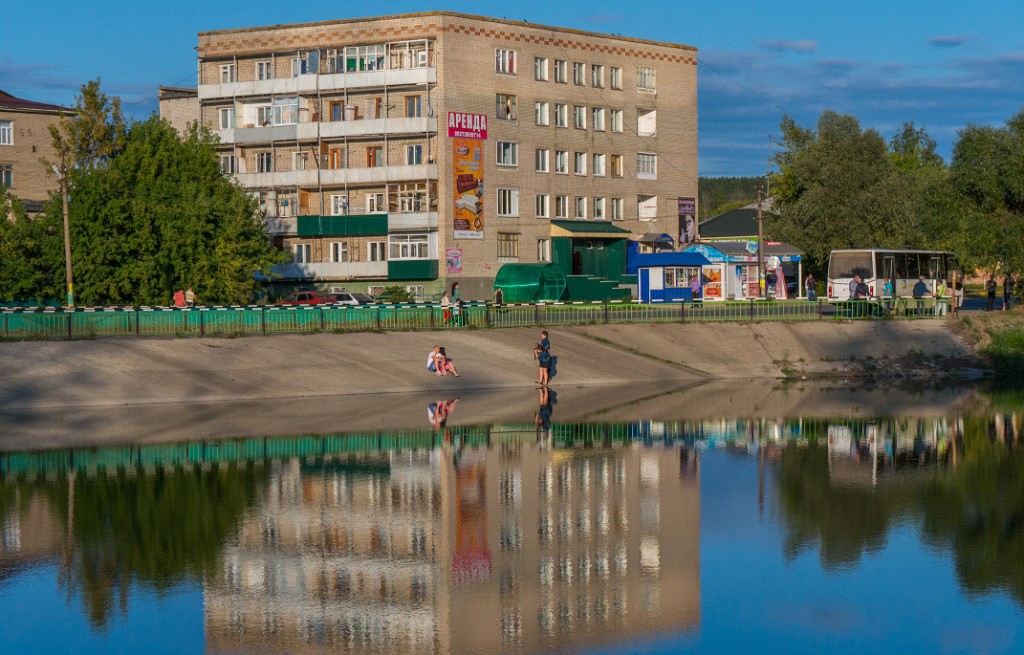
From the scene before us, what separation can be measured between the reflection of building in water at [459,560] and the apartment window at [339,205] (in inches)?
2435

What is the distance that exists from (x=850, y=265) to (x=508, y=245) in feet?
74.5

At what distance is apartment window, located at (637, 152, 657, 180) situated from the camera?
98250 millimetres

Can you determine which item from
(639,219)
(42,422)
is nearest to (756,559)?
(42,422)

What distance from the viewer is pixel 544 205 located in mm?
92750

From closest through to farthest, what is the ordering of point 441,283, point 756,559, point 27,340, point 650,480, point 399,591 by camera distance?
point 399,591 → point 756,559 → point 650,480 → point 27,340 → point 441,283

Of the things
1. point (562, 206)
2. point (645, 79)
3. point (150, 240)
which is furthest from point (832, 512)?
point (645, 79)

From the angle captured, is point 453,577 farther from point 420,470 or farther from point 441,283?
point 441,283

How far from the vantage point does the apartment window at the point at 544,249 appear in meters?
92.2

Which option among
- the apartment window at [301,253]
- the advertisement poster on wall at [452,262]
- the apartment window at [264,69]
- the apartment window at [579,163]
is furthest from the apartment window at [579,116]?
the apartment window at [264,69]

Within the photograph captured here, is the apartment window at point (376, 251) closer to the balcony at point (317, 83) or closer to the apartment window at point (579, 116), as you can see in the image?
the balcony at point (317, 83)

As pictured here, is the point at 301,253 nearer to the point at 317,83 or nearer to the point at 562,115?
the point at 317,83

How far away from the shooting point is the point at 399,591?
739 inches

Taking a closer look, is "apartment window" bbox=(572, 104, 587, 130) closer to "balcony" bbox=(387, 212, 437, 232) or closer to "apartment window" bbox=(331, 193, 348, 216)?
"balcony" bbox=(387, 212, 437, 232)

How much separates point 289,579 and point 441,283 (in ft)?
223
